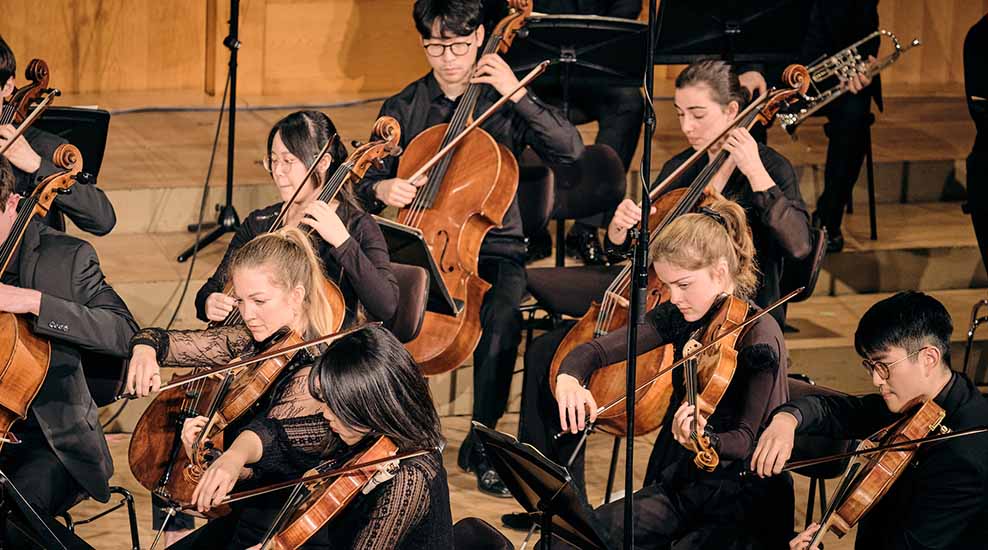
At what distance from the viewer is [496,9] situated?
480 cm

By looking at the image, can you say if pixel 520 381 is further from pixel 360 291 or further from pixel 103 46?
pixel 103 46

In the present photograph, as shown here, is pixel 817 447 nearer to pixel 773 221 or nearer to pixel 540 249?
pixel 773 221

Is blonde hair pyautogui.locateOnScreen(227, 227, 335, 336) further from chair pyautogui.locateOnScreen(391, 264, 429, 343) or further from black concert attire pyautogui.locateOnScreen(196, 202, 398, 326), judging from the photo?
chair pyautogui.locateOnScreen(391, 264, 429, 343)

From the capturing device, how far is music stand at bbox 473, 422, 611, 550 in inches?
96.9

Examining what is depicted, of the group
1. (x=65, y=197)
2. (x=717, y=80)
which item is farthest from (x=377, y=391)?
(x=717, y=80)

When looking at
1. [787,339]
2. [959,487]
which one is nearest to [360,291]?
[959,487]

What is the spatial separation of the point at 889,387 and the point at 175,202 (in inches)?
112

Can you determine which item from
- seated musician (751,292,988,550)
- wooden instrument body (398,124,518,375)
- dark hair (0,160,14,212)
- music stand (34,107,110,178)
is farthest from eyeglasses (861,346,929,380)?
music stand (34,107,110,178)

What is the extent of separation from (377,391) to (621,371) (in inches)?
38.8

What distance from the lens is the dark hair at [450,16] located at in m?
4.02

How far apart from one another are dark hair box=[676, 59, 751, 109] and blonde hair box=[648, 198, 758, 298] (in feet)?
1.72

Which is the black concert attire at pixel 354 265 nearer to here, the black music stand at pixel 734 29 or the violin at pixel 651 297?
the violin at pixel 651 297

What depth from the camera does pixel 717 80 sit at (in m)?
3.71

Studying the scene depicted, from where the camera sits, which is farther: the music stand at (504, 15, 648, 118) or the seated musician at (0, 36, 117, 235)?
the music stand at (504, 15, 648, 118)
